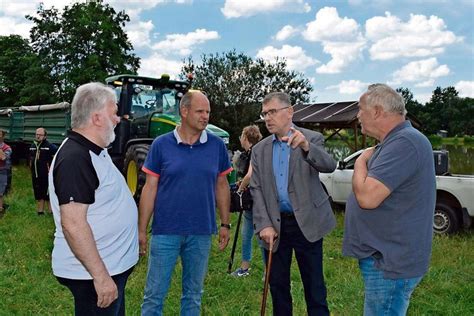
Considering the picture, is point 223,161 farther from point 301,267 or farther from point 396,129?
point 396,129

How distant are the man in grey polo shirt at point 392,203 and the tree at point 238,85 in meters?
22.8

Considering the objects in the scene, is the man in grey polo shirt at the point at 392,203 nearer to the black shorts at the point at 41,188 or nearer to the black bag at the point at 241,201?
the black bag at the point at 241,201

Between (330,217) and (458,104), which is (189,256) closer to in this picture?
(330,217)

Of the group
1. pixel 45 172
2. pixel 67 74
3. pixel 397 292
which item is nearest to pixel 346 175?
pixel 45 172

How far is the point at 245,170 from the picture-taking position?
5.51 metres

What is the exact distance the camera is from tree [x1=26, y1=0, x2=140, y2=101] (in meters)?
29.4

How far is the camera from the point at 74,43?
29750 millimetres

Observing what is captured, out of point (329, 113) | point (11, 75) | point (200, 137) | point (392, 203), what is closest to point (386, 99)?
point (392, 203)

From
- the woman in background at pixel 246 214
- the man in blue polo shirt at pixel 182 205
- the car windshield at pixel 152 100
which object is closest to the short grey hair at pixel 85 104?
the man in blue polo shirt at pixel 182 205

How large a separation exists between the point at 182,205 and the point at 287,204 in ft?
2.36

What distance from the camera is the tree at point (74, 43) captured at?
29.4 metres

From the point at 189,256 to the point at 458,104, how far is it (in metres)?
92.2

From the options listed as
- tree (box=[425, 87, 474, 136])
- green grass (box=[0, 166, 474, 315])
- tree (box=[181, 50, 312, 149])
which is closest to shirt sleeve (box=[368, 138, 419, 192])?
green grass (box=[0, 166, 474, 315])

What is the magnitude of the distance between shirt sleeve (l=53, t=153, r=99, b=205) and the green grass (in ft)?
7.85
